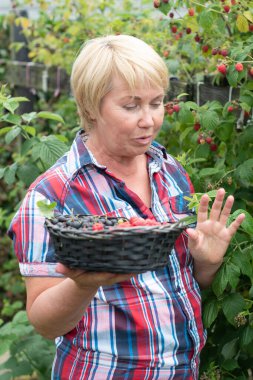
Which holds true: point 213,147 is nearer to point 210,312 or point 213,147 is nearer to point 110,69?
point 210,312

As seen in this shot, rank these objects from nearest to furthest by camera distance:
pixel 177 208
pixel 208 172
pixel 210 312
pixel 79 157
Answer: pixel 79 157 < pixel 177 208 < pixel 210 312 < pixel 208 172

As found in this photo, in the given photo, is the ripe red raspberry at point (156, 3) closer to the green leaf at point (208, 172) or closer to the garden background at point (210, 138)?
the garden background at point (210, 138)

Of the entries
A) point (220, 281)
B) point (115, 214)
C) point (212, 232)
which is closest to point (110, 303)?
point (115, 214)

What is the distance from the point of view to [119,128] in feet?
7.98

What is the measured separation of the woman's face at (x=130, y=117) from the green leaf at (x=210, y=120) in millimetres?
720

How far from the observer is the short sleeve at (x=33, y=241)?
2.40 metres

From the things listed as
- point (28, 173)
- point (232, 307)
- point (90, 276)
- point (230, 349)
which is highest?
point (90, 276)

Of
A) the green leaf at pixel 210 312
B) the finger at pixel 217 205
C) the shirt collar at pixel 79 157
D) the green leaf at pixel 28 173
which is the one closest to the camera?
the finger at pixel 217 205

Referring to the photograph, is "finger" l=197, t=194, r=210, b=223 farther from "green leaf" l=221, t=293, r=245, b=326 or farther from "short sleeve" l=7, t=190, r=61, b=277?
"green leaf" l=221, t=293, r=245, b=326

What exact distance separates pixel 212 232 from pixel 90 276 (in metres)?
0.48

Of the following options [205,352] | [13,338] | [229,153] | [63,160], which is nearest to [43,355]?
[13,338]

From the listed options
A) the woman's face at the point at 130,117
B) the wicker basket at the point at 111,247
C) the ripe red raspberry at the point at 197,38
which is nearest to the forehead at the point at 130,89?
the woman's face at the point at 130,117

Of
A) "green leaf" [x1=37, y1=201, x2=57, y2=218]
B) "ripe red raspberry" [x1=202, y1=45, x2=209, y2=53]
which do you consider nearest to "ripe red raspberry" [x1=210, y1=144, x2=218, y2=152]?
"ripe red raspberry" [x1=202, y1=45, x2=209, y2=53]

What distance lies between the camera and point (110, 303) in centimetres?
243
